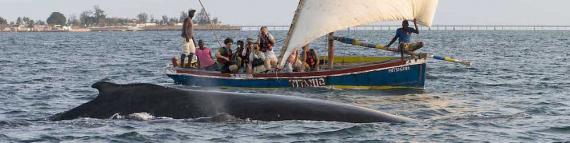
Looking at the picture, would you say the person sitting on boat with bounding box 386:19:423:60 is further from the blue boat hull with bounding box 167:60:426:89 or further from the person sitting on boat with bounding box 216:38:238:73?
the person sitting on boat with bounding box 216:38:238:73

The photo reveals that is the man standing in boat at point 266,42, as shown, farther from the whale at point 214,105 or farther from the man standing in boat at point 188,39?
the whale at point 214,105

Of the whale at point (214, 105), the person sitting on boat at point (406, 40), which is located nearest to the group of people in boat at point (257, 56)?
the person sitting on boat at point (406, 40)

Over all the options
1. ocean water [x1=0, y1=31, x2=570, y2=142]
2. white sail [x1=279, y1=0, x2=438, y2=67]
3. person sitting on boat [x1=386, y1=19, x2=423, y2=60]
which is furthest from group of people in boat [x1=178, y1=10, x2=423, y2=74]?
ocean water [x1=0, y1=31, x2=570, y2=142]

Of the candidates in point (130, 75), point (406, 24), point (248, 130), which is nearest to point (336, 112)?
point (248, 130)

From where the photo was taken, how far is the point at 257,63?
1214 inches

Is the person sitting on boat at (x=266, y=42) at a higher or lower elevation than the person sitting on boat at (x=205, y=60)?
higher

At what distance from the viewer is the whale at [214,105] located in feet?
59.6

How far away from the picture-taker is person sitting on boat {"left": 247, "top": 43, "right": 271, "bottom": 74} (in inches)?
1203

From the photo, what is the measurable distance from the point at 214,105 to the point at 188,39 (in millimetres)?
14363

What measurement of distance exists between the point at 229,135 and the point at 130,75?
83.4 feet

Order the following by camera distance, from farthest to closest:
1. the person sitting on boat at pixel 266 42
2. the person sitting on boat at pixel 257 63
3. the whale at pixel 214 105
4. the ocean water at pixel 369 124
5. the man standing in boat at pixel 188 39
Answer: the man standing in boat at pixel 188 39 → the person sitting on boat at pixel 257 63 → the person sitting on boat at pixel 266 42 → the whale at pixel 214 105 → the ocean water at pixel 369 124

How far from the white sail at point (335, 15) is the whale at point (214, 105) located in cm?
971

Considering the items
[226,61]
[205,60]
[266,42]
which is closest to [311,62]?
[266,42]

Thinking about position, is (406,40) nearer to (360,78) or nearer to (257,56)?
(360,78)
